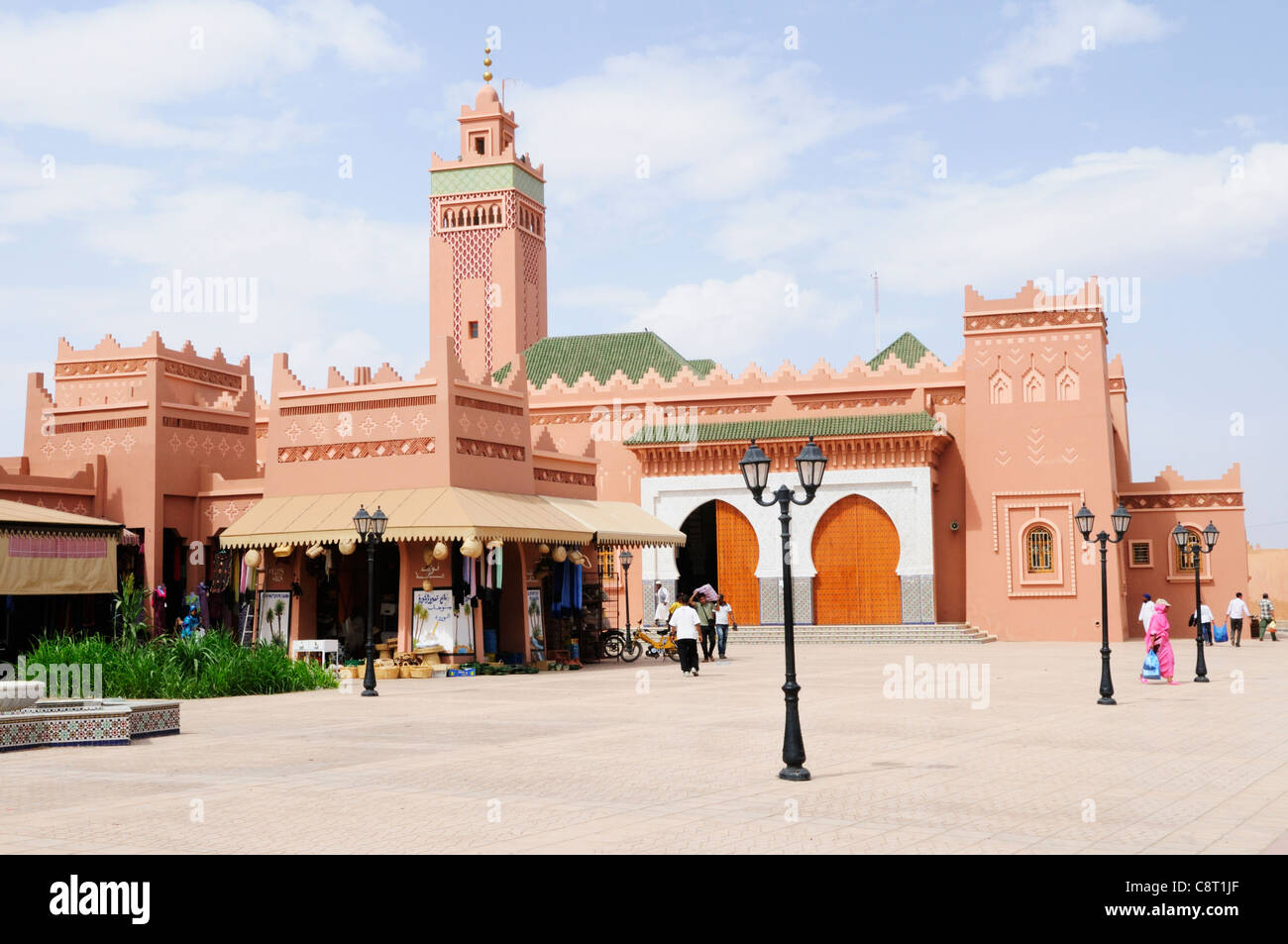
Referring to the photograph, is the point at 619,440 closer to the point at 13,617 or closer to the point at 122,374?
the point at 122,374

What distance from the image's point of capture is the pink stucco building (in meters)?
24.5

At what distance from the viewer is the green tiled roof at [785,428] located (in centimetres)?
3628

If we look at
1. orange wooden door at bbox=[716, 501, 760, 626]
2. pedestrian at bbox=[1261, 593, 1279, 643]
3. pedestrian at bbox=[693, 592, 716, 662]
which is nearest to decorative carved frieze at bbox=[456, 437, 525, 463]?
pedestrian at bbox=[693, 592, 716, 662]

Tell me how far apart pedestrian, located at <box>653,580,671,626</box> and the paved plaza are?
489 inches

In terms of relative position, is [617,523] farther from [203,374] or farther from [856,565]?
[856,565]

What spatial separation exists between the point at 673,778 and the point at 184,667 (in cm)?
1126

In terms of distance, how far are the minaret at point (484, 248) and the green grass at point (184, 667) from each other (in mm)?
33158

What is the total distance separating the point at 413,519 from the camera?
2275 centimetres

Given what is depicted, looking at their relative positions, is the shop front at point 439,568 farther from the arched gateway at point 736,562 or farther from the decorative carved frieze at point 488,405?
the arched gateway at point 736,562

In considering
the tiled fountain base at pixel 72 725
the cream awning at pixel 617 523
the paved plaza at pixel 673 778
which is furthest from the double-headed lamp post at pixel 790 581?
the cream awning at pixel 617 523

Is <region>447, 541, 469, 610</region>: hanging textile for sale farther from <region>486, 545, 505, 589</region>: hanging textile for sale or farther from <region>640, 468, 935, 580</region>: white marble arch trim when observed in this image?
<region>640, 468, 935, 580</region>: white marble arch trim

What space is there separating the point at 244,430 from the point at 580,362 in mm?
17351

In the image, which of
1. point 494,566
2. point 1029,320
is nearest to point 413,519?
point 494,566

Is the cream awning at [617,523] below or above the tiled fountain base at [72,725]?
above
